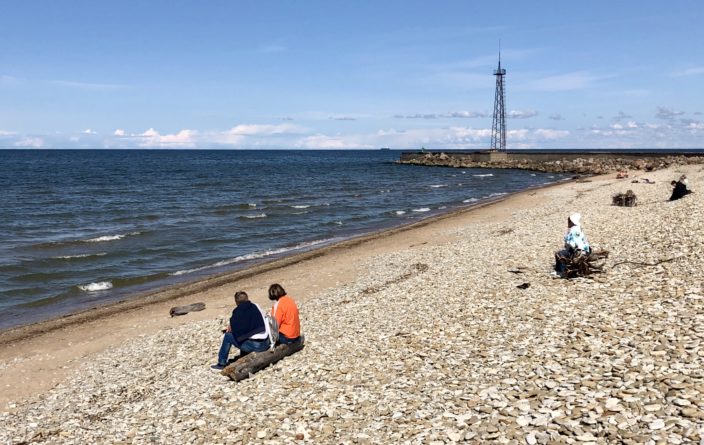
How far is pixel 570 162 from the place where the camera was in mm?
107188

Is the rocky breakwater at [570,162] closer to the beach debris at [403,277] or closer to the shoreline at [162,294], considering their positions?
the shoreline at [162,294]

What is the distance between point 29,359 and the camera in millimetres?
17062

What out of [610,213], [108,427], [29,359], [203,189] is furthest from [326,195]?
[108,427]

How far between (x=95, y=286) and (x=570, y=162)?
329 ft

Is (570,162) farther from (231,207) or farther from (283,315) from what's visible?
(283,315)

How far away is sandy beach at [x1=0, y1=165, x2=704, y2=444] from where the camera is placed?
8625 millimetres

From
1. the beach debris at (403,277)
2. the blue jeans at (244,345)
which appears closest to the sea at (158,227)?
the beach debris at (403,277)

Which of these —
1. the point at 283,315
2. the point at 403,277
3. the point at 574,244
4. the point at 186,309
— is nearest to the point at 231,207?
the point at 186,309

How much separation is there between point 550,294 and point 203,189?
65333mm

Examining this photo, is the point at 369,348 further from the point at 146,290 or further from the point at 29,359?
the point at 146,290

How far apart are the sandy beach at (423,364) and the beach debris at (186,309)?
1.02ft

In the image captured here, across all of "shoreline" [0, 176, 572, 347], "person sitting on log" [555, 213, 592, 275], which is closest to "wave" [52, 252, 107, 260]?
"shoreline" [0, 176, 572, 347]

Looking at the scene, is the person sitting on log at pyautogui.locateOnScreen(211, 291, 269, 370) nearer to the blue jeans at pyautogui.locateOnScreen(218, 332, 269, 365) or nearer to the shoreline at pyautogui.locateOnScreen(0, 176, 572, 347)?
the blue jeans at pyautogui.locateOnScreen(218, 332, 269, 365)

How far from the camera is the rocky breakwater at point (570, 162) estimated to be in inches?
3428
